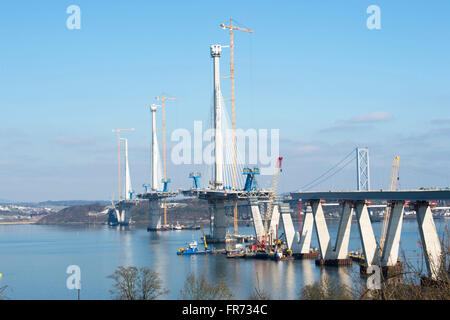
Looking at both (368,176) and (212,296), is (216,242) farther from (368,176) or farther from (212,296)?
(212,296)

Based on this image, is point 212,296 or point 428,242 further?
point 428,242

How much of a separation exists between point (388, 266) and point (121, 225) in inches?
6054

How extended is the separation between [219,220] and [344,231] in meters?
47.3

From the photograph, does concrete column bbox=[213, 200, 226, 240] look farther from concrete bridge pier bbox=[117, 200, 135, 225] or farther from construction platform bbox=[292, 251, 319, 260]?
concrete bridge pier bbox=[117, 200, 135, 225]

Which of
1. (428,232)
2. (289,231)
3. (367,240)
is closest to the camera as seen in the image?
(428,232)

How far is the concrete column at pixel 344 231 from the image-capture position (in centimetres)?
5791

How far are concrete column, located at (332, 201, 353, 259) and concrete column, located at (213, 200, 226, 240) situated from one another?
144 ft

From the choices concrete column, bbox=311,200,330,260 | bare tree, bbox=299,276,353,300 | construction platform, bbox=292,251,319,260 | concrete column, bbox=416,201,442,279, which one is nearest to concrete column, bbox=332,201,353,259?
concrete column, bbox=311,200,330,260

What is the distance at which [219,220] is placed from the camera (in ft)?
341

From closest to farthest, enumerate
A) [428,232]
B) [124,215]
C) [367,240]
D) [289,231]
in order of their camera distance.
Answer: [428,232] → [367,240] → [289,231] → [124,215]

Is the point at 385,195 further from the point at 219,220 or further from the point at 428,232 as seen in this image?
the point at 219,220

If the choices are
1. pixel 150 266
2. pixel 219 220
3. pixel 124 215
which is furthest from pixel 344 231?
pixel 124 215
